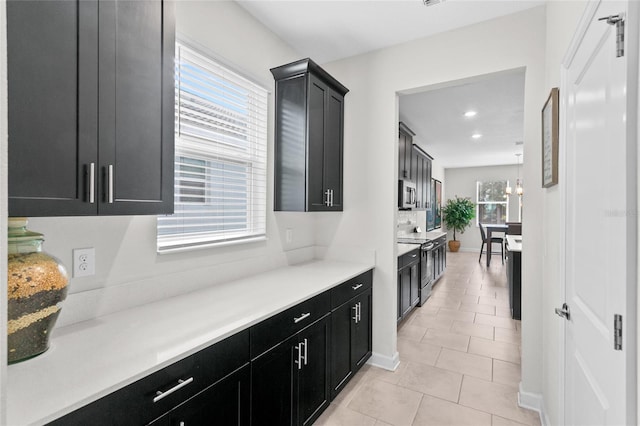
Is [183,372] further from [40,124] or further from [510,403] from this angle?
[510,403]

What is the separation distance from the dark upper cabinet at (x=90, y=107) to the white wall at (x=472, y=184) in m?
10.0

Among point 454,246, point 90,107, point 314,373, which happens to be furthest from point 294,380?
point 454,246

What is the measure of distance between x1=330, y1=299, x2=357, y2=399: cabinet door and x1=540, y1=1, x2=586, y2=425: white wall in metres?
1.27

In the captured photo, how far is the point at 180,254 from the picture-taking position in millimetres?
1839

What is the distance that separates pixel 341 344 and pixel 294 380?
2.04 feet

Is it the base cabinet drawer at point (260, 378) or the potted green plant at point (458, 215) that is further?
the potted green plant at point (458, 215)

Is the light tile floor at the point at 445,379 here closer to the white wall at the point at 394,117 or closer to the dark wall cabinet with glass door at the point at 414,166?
the white wall at the point at 394,117

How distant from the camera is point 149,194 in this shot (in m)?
1.30

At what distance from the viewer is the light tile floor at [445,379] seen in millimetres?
2102

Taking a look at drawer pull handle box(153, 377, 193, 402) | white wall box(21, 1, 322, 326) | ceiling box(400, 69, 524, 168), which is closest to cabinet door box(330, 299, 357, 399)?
white wall box(21, 1, 322, 326)

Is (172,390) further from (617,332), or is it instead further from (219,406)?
(617,332)

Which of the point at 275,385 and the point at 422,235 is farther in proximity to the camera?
the point at 422,235

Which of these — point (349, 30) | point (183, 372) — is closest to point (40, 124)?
point (183, 372)

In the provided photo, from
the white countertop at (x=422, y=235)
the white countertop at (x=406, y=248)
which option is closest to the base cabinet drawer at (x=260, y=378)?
the white countertop at (x=406, y=248)
